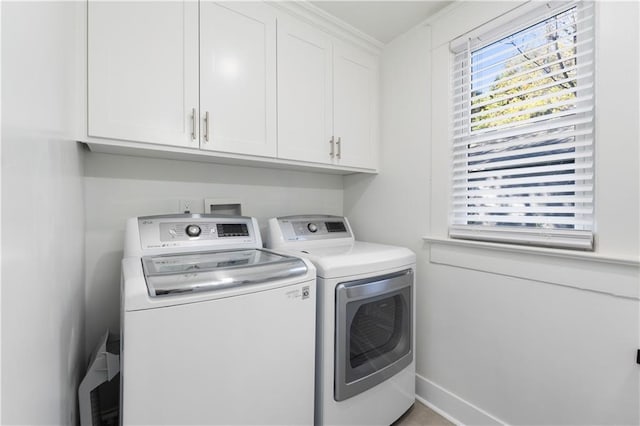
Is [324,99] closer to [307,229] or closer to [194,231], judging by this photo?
[307,229]

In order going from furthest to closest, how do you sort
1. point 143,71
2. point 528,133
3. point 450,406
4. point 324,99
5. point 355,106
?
point 355,106 < point 324,99 < point 450,406 < point 528,133 < point 143,71

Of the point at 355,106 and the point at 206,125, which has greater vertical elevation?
the point at 355,106

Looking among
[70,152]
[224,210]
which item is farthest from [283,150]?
[70,152]

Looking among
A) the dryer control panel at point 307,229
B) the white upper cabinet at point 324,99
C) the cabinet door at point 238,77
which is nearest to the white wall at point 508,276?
the white upper cabinet at point 324,99

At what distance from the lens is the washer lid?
91cm

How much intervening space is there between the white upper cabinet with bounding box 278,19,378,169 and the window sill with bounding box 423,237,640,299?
84cm

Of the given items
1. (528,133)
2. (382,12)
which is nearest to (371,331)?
(528,133)

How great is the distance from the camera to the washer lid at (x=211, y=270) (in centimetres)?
91

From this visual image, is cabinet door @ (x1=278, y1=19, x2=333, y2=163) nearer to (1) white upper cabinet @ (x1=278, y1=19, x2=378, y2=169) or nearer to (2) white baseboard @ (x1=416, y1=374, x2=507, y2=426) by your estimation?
(1) white upper cabinet @ (x1=278, y1=19, x2=378, y2=169)

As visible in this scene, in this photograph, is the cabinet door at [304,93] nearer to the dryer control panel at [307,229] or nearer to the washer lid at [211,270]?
the dryer control panel at [307,229]

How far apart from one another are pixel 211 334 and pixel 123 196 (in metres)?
1.01

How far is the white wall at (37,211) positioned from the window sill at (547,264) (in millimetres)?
1706

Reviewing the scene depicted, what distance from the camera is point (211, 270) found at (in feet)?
3.33

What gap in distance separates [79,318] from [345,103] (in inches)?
73.6
